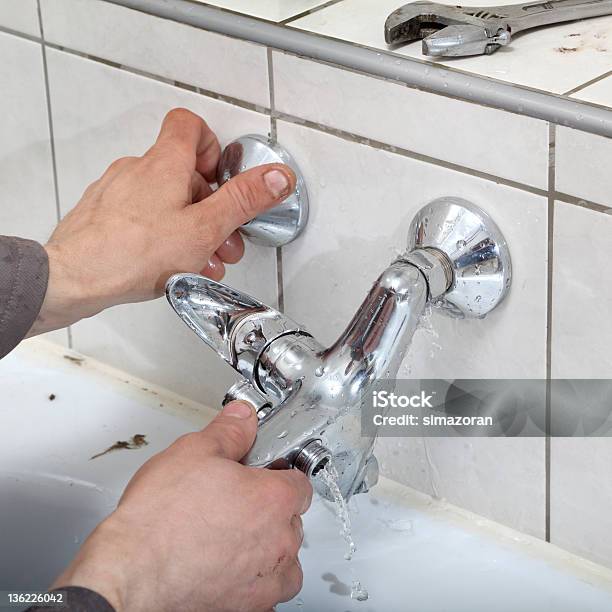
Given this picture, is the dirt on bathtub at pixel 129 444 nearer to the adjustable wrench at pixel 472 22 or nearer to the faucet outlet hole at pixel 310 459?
the faucet outlet hole at pixel 310 459


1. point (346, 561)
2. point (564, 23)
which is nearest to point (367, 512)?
point (346, 561)

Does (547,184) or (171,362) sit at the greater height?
(547,184)

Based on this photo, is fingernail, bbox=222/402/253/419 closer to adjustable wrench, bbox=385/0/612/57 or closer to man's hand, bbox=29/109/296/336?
man's hand, bbox=29/109/296/336

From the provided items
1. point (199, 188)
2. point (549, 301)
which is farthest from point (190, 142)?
point (549, 301)

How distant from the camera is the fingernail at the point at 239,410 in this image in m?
0.66

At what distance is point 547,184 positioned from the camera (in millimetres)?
631

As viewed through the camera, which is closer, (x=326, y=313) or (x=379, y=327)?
(x=379, y=327)

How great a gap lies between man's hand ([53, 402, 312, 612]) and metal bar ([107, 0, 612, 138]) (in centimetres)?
22

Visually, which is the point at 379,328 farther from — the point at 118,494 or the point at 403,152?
the point at 118,494

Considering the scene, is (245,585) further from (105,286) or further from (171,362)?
(171,362)

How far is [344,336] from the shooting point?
2.13 ft

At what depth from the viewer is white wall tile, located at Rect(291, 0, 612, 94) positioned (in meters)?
0.64

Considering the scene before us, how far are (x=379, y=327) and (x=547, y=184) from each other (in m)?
0.12

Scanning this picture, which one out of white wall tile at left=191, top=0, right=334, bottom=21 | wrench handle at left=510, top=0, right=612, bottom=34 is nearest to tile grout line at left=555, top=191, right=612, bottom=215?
wrench handle at left=510, top=0, right=612, bottom=34
